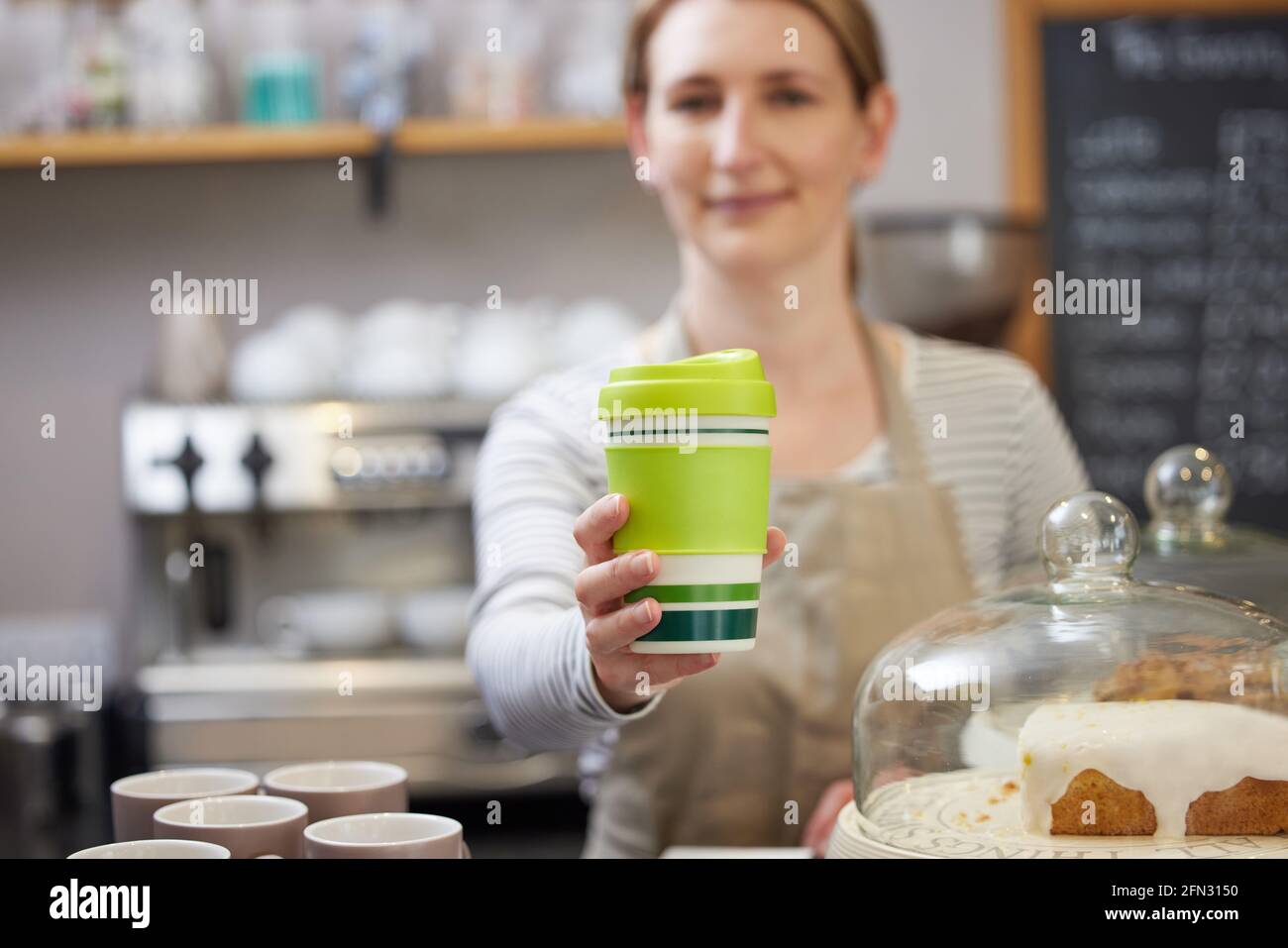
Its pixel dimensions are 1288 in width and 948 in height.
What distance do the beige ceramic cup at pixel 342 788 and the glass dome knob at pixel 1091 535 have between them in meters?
0.40

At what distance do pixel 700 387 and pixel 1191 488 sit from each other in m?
0.53

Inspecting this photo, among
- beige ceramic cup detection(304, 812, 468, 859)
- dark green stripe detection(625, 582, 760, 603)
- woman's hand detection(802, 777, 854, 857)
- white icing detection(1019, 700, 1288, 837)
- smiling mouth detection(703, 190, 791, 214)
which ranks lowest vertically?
woman's hand detection(802, 777, 854, 857)

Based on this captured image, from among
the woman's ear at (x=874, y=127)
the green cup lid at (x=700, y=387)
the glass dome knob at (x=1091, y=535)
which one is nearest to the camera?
the green cup lid at (x=700, y=387)

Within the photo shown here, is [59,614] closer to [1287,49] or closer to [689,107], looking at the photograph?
[689,107]

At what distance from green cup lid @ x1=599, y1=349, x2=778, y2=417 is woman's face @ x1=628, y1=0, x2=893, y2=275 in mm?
622

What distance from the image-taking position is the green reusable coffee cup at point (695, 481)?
0.62 metres

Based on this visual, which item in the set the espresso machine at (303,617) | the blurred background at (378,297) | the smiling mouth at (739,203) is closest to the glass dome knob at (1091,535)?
the smiling mouth at (739,203)

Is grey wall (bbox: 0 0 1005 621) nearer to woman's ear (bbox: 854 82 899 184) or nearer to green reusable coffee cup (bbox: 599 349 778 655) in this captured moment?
woman's ear (bbox: 854 82 899 184)

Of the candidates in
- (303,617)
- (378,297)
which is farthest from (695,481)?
(378,297)

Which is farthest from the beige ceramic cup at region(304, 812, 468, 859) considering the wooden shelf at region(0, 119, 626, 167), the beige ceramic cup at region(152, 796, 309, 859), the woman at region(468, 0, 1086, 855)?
the wooden shelf at region(0, 119, 626, 167)

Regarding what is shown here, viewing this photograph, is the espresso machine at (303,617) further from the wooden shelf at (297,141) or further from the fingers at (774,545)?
the fingers at (774,545)

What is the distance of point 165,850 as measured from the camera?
67 centimetres

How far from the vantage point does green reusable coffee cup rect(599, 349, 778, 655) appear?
2.04ft
